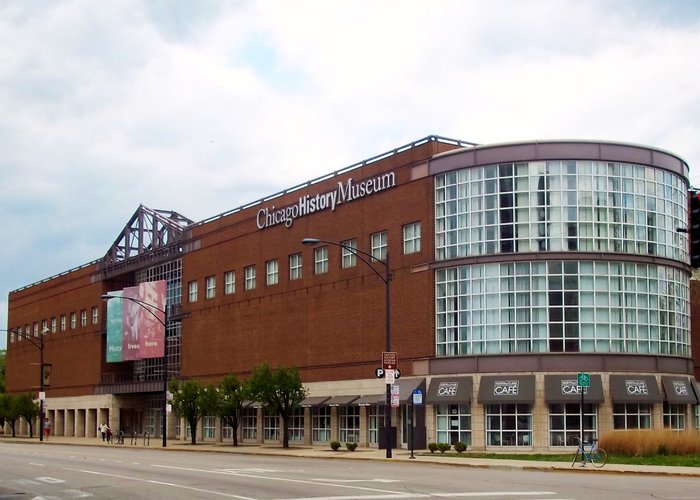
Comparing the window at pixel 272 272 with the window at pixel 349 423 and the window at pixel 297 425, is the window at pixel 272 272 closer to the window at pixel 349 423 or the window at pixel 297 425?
the window at pixel 297 425

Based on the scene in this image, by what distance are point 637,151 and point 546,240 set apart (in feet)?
21.9

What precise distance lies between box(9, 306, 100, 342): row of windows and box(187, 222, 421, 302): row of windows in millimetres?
20392

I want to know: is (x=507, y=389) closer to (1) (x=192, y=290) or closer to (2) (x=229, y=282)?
(2) (x=229, y=282)

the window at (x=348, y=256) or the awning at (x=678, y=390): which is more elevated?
the window at (x=348, y=256)

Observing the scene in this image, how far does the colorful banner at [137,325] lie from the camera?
266ft

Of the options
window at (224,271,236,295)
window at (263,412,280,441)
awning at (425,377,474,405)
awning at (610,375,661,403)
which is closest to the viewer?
awning at (610,375,661,403)

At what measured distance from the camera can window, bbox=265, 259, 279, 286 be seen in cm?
6675

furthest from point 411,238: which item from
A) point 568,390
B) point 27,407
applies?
point 27,407

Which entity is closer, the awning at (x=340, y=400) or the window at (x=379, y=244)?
the window at (x=379, y=244)

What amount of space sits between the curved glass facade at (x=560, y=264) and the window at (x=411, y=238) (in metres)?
2.72

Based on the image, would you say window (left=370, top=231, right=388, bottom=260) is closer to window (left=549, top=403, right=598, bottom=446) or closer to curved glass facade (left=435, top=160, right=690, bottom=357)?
curved glass facade (left=435, top=160, right=690, bottom=357)

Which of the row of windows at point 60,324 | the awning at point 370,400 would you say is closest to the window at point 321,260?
the awning at point 370,400

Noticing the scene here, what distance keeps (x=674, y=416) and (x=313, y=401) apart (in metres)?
20.9

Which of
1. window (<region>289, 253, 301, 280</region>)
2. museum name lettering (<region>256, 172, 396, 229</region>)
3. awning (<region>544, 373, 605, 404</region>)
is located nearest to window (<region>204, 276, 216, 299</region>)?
museum name lettering (<region>256, 172, 396, 229</region>)
